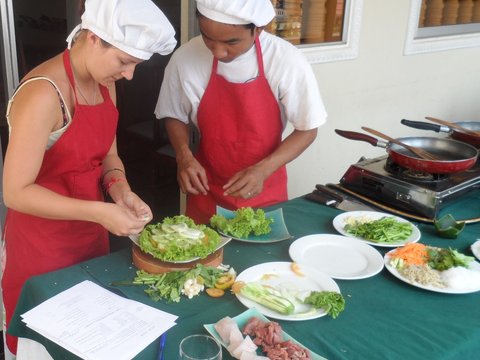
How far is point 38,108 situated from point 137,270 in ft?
1.85

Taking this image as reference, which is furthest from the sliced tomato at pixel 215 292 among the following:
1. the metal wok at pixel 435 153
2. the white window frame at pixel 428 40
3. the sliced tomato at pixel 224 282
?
the white window frame at pixel 428 40

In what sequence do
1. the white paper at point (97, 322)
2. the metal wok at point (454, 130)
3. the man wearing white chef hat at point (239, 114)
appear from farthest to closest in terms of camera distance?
the metal wok at point (454, 130) → the man wearing white chef hat at point (239, 114) → the white paper at point (97, 322)

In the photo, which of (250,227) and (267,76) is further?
(267,76)

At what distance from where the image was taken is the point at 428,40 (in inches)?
172

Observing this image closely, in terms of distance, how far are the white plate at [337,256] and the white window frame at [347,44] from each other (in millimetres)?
1940

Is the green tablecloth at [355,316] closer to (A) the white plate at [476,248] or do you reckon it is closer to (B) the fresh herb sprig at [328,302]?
(B) the fresh herb sprig at [328,302]

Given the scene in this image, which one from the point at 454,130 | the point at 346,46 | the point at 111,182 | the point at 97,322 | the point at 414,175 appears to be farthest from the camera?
the point at 346,46

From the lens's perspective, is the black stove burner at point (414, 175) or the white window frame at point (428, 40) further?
the white window frame at point (428, 40)

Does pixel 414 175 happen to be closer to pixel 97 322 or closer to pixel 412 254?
pixel 412 254

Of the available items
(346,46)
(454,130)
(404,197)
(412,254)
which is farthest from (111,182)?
(346,46)

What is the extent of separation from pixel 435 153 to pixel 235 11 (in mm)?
1132

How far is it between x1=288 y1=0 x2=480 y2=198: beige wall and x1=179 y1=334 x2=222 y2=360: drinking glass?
8.63ft

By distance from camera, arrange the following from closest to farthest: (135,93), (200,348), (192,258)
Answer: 1. (200,348)
2. (192,258)
3. (135,93)

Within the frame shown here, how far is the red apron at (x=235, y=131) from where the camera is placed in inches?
88.7
